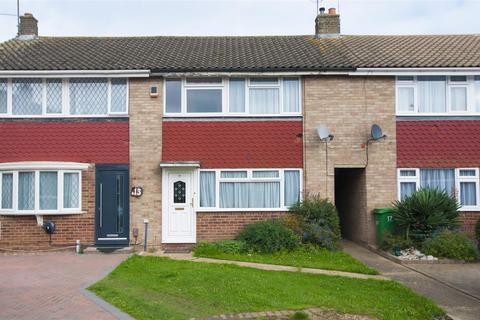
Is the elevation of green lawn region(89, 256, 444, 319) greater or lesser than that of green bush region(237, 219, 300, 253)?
lesser

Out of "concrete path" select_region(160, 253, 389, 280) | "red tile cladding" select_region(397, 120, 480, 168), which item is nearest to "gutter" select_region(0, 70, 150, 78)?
"concrete path" select_region(160, 253, 389, 280)

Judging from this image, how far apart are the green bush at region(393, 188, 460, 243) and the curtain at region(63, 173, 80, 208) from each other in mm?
8712

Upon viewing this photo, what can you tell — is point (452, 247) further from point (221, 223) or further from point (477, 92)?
point (221, 223)

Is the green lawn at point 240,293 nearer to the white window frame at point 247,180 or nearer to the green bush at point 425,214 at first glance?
the white window frame at point 247,180

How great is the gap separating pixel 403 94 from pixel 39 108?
10.4 meters

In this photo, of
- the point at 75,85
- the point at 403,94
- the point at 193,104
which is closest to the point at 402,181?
the point at 403,94

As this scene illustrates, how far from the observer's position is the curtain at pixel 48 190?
12352 mm

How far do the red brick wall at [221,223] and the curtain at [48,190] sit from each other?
395 centimetres

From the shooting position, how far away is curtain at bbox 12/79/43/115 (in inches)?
510

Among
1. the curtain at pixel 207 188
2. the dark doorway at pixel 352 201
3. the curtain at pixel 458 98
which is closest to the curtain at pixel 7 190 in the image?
the curtain at pixel 207 188

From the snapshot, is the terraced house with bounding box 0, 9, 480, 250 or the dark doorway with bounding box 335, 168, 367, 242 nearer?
the terraced house with bounding box 0, 9, 480, 250

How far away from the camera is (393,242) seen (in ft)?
38.7

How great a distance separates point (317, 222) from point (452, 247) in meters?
3.29

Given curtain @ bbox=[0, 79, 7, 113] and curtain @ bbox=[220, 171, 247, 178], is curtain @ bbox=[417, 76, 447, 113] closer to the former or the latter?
curtain @ bbox=[220, 171, 247, 178]
